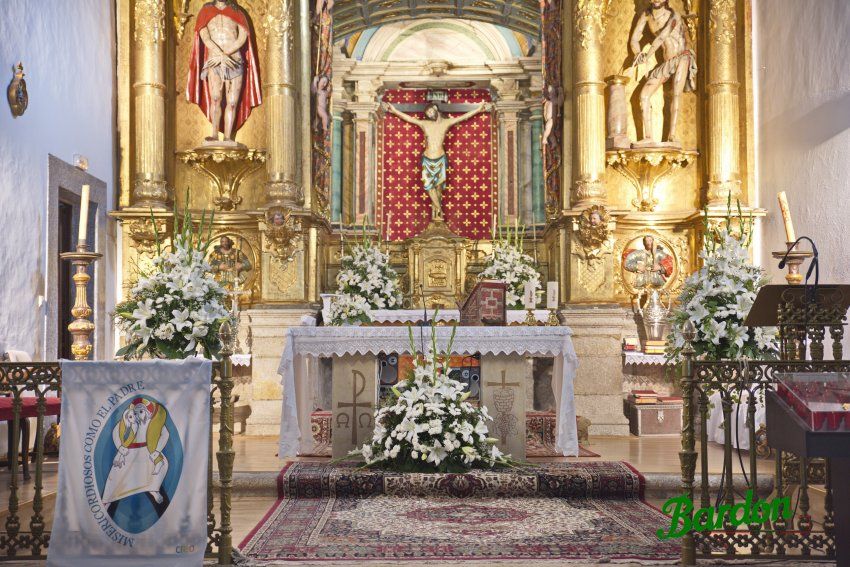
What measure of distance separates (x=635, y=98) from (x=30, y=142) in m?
6.39

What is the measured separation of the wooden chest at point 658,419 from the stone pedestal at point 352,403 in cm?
330

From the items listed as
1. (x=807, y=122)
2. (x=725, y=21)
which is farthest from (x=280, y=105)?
(x=807, y=122)

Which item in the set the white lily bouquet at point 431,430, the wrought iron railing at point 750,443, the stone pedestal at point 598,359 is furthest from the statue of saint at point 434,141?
the wrought iron railing at point 750,443

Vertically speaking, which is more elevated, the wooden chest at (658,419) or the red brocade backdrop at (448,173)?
the red brocade backdrop at (448,173)

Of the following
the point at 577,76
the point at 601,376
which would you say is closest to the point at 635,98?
the point at 577,76

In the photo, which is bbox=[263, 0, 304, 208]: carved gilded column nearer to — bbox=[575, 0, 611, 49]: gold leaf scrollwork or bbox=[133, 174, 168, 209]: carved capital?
bbox=[133, 174, 168, 209]: carved capital

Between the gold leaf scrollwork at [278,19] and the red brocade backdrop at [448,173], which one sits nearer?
the gold leaf scrollwork at [278,19]

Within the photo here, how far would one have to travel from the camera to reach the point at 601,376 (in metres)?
9.51

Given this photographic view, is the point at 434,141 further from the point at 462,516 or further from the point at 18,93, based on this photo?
the point at 462,516

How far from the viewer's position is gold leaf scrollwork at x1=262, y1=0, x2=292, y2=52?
32.2ft

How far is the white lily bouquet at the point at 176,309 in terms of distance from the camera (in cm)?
568

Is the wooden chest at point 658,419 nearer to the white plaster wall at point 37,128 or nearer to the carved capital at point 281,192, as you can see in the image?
the carved capital at point 281,192

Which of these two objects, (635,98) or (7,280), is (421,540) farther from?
(635,98)

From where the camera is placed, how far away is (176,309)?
5.71 metres
